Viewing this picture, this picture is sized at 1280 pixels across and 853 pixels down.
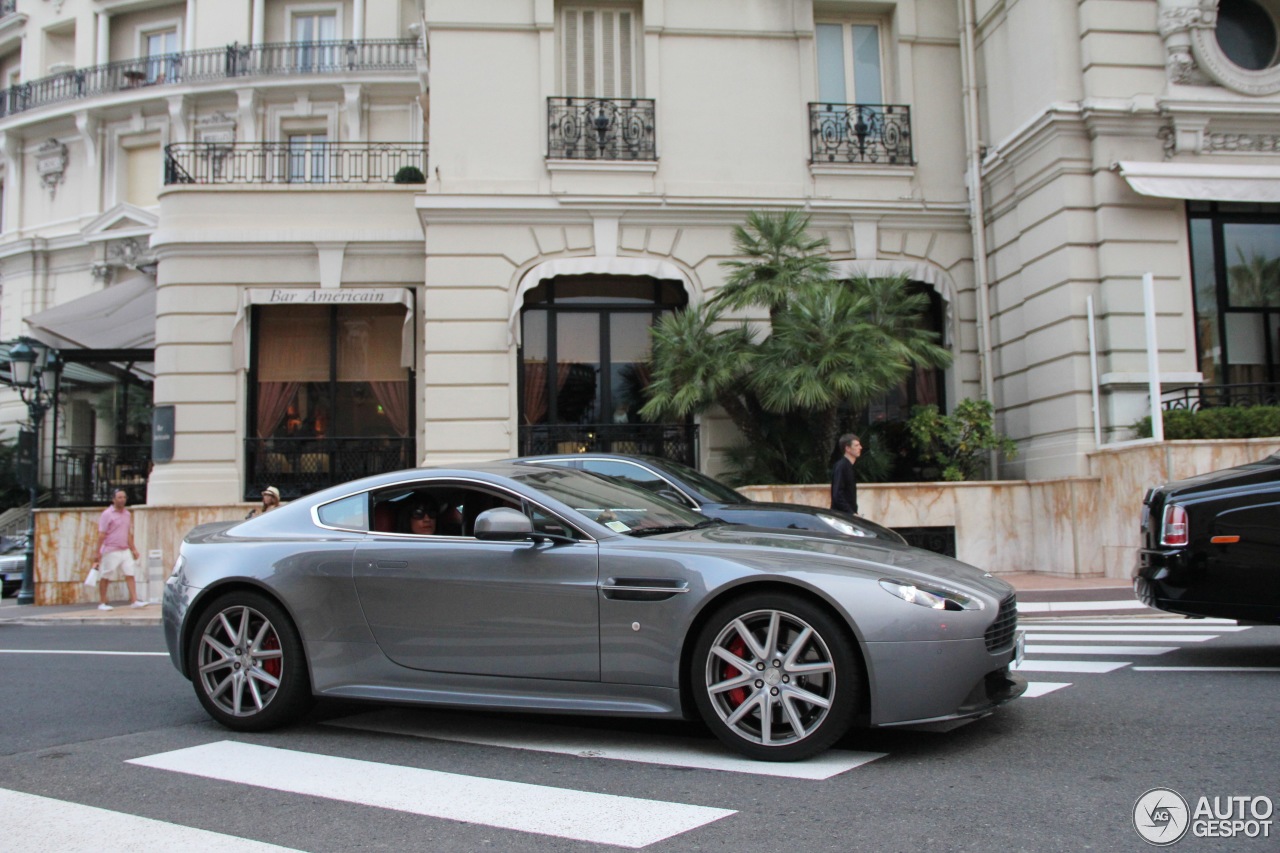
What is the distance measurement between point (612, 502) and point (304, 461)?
1276 centimetres

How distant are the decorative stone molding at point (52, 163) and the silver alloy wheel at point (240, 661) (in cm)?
3135

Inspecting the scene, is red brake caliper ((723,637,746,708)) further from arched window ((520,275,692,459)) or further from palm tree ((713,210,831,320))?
arched window ((520,275,692,459))

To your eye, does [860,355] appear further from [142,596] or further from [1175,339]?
[142,596]

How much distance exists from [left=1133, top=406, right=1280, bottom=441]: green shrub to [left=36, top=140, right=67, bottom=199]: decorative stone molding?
31270 mm

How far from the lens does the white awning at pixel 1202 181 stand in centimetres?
1414

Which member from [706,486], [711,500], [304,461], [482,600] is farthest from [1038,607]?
[304,461]

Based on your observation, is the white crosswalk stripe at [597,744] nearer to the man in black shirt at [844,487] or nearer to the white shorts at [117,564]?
the man in black shirt at [844,487]

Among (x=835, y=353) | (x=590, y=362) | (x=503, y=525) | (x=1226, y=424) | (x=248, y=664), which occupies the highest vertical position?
(x=590, y=362)

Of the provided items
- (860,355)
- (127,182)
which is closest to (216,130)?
(127,182)

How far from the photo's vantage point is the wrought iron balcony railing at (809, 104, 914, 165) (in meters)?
17.2

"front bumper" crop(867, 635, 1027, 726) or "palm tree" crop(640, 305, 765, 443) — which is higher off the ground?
"palm tree" crop(640, 305, 765, 443)

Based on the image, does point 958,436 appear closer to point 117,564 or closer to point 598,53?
point 598,53

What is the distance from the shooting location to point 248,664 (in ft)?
18.7

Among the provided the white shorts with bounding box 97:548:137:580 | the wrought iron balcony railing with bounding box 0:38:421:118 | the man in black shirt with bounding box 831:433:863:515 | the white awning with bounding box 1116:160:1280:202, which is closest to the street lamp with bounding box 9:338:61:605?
the white shorts with bounding box 97:548:137:580
